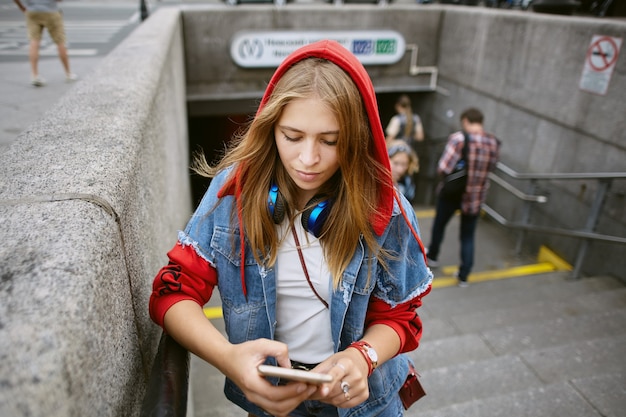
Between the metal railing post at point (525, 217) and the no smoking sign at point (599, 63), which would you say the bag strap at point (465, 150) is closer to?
the metal railing post at point (525, 217)

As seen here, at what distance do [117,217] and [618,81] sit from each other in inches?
234

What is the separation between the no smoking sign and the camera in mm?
5332

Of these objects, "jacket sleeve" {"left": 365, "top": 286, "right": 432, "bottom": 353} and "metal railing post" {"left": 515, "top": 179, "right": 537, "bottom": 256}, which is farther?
"metal railing post" {"left": 515, "top": 179, "right": 537, "bottom": 256}

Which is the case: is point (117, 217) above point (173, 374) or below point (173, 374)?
above

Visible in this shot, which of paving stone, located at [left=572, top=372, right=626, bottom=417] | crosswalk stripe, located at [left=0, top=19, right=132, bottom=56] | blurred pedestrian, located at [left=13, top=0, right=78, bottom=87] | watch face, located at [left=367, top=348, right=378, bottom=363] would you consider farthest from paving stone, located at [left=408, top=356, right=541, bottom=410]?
crosswalk stripe, located at [left=0, top=19, right=132, bottom=56]

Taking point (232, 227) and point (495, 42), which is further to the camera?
point (495, 42)

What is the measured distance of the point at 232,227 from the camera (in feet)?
4.39

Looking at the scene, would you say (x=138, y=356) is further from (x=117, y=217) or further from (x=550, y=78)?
(x=550, y=78)

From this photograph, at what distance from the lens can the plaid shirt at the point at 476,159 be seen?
16.2 feet

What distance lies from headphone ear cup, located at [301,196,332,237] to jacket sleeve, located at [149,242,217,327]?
12.3 inches

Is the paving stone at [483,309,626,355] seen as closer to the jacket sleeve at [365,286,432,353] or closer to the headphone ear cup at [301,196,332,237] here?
the jacket sleeve at [365,286,432,353]

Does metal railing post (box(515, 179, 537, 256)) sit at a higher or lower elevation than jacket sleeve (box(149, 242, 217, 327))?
lower

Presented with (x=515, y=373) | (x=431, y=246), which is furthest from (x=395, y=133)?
(x=515, y=373)

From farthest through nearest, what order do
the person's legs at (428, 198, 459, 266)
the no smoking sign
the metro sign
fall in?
1. the metro sign
2. the person's legs at (428, 198, 459, 266)
3. the no smoking sign
